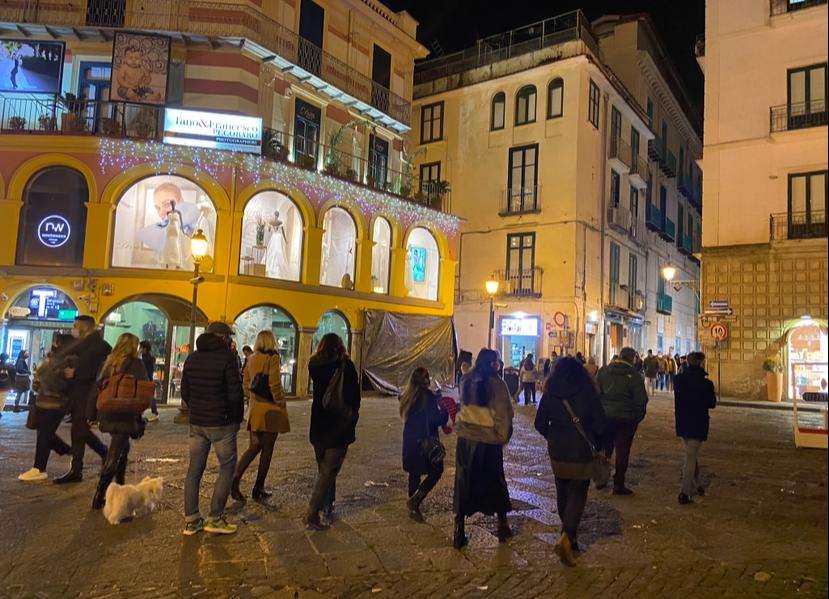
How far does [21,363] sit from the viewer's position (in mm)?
14852

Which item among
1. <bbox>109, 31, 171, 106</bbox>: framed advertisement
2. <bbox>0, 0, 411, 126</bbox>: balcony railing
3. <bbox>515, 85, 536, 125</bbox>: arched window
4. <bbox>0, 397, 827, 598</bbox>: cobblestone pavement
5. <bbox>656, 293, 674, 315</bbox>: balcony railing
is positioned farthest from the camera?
<bbox>656, 293, 674, 315</bbox>: balcony railing

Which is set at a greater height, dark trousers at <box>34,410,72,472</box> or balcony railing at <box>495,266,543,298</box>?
balcony railing at <box>495,266,543,298</box>

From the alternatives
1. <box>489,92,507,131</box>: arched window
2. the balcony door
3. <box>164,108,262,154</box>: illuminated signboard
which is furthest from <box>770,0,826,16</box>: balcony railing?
<box>164,108,262,154</box>: illuminated signboard

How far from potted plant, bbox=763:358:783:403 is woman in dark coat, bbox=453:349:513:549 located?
788 inches

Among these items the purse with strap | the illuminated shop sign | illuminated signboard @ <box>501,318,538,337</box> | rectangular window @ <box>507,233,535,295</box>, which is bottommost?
the purse with strap

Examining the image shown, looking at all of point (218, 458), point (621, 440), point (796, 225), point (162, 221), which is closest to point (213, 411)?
point (218, 458)

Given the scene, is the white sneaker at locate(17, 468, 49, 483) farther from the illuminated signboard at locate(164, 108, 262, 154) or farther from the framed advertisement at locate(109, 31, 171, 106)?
the framed advertisement at locate(109, 31, 171, 106)

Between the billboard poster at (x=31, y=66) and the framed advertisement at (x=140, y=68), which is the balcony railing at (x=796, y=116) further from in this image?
the billboard poster at (x=31, y=66)

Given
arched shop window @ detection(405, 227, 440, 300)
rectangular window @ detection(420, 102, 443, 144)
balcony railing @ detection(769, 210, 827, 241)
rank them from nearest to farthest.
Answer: balcony railing @ detection(769, 210, 827, 241) → arched shop window @ detection(405, 227, 440, 300) → rectangular window @ detection(420, 102, 443, 144)

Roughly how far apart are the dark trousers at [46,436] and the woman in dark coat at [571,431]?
5.41 m

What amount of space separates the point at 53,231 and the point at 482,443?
15.4 metres

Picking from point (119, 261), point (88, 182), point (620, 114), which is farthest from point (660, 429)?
point (620, 114)

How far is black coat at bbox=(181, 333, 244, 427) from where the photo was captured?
18.1 ft

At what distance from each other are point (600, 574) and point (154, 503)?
4174 millimetres
